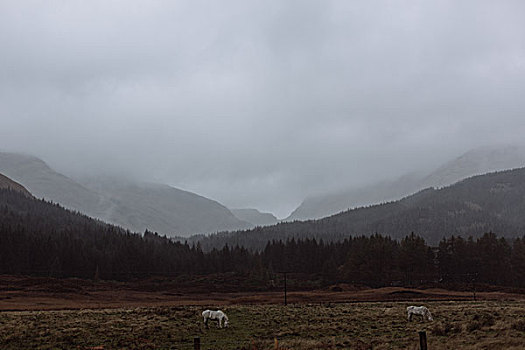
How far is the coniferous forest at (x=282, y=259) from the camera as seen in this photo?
4481 inches

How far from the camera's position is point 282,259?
158 metres

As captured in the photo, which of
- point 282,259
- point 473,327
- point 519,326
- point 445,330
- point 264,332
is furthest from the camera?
point 282,259

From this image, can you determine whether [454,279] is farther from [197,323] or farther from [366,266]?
[197,323]

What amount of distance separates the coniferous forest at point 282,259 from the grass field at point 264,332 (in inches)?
2973

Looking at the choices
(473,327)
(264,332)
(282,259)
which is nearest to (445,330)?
(473,327)

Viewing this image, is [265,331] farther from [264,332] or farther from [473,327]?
[473,327]

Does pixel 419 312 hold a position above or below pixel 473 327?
below

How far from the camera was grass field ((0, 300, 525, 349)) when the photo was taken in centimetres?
2580

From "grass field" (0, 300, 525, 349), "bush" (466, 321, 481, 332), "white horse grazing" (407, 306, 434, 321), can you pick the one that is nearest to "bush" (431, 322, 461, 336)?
"grass field" (0, 300, 525, 349)

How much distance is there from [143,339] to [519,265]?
10783 centimetres

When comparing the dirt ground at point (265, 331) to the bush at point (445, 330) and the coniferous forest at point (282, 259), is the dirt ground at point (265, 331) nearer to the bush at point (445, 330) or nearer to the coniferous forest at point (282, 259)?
the bush at point (445, 330)

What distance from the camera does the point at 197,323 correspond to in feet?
128

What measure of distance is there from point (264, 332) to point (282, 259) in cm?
12512

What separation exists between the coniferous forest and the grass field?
7552cm
